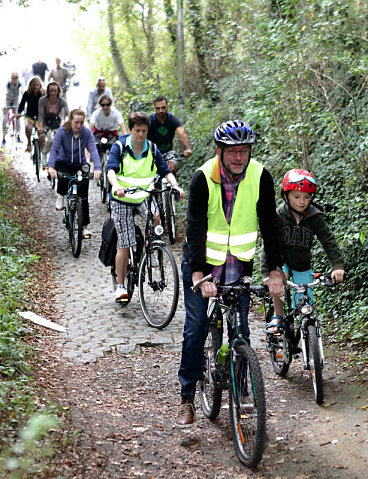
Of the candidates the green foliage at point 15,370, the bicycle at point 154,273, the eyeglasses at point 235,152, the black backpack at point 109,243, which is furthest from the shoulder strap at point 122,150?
the eyeglasses at point 235,152

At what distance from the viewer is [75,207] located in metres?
11.4

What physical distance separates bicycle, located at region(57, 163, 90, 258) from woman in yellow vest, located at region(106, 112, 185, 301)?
309cm

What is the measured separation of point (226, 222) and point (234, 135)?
2.18 ft

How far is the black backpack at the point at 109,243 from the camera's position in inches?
333

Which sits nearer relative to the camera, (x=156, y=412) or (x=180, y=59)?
(x=156, y=412)

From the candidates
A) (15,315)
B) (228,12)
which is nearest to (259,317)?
(15,315)

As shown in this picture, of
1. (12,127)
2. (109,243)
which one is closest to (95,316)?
(109,243)

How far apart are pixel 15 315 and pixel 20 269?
243cm

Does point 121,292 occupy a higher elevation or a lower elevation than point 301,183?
lower

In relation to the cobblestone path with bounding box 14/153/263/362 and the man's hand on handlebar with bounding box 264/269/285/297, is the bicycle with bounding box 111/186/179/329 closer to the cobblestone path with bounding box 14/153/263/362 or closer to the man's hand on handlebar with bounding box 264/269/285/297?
the cobblestone path with bounding box 14/153/263/362

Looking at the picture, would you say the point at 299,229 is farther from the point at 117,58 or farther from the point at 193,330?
the point at 117,58

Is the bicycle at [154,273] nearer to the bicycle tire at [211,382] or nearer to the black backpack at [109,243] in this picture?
the black backpack at [109,243]

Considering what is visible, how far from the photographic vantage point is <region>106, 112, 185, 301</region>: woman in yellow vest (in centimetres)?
794

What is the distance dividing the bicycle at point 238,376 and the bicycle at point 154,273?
257 cm
